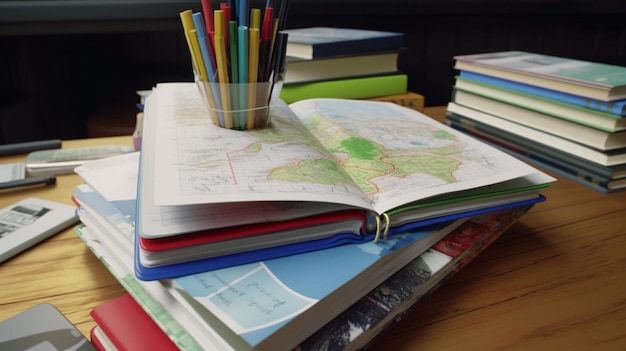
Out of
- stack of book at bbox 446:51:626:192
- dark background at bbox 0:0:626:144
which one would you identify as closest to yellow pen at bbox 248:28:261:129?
stack of book at bbox 446:51:626:192

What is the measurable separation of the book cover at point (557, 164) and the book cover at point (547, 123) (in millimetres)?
37

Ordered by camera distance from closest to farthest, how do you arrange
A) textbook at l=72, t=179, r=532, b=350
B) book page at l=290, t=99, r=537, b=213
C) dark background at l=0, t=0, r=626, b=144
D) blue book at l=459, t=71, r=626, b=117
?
1. textbook at l=72, t=179, r=532, b=350
2. book page at l=290, t=99, r=537, b=213
3. blue book at l=459, t=71, r=626, b=117
4. dark background at l=0, t=0, r=626, b=144

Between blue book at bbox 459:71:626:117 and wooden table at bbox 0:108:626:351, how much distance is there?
0.14 m

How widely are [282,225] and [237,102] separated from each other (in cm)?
19

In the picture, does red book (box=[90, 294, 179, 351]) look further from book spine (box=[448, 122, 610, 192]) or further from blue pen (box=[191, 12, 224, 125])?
book spine (box=[448, 122, 610, 192])

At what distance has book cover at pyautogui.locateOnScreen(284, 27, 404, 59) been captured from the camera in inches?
35.1

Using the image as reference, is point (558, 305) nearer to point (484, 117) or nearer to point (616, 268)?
point (616, 268)

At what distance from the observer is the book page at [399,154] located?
1.44 feet

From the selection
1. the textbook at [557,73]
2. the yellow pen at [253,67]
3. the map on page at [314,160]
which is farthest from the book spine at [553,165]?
the yellow pen at [253,67]

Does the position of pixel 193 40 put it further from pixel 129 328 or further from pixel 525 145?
pixel 525 145

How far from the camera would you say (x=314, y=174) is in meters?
0.42

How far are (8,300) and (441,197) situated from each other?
388mm

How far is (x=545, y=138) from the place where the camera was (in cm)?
75

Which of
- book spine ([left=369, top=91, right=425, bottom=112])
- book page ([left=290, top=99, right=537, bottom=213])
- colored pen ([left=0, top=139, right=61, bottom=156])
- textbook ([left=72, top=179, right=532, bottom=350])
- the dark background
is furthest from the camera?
the dark background
